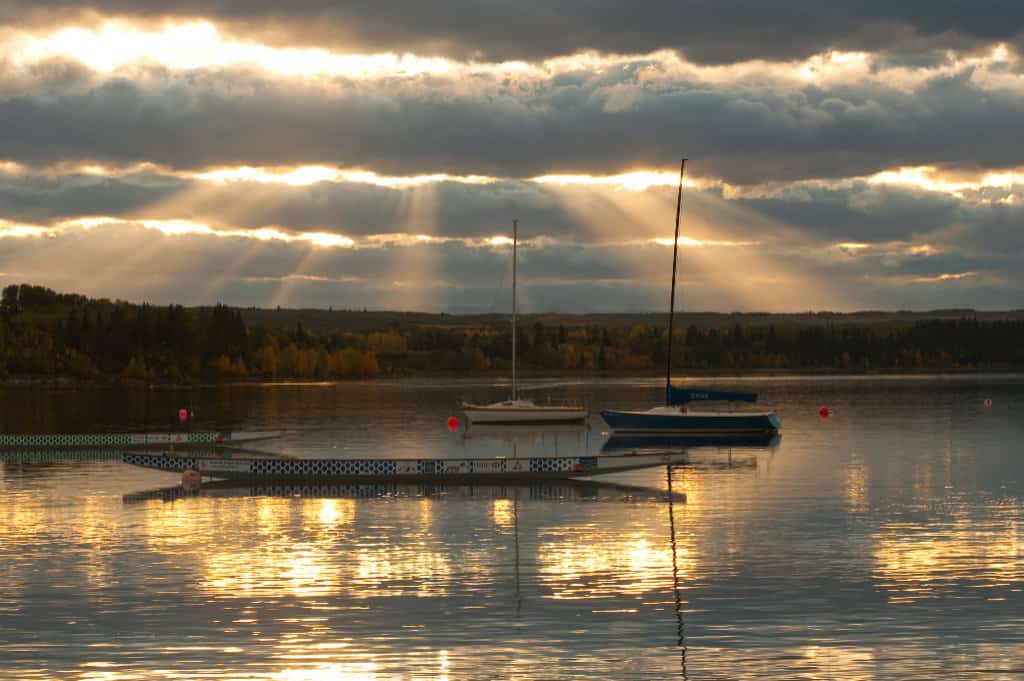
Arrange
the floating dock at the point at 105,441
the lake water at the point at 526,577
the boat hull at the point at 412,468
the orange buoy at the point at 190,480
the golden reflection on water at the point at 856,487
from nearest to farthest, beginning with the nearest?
1. the lake water at the point at 526,577
2. the golden reflection on water at the point at 856,487
3. the boat hull at the point at 412,468
4. the orange buoy at the point at 190,480
5. the floating dock at the point at 105,441

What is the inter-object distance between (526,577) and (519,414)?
8147 cm

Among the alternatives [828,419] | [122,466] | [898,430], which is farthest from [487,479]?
[828,419]

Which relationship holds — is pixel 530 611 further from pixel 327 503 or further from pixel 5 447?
pixel 5 447

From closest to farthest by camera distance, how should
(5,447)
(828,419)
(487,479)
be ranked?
1. (487,479)
2. (5,447)
3. (828,419)

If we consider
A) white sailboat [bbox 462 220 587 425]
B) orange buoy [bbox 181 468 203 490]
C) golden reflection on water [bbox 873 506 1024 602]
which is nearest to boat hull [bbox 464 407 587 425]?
white sailboat [bbox 462 220 587 425]

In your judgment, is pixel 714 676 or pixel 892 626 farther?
pixel 892 626

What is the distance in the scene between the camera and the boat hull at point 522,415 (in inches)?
4771

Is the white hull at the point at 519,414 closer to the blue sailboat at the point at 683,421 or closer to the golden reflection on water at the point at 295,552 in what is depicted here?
the blue sailboat at the point at 683,421

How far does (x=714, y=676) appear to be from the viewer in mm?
28453

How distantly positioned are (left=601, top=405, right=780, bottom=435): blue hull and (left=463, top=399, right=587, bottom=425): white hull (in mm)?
16707

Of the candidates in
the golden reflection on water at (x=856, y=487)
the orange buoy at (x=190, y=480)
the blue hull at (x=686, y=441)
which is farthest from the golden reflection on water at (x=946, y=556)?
the blue hull at (x=686, y=441)

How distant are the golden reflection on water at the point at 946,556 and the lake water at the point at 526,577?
0.53 ft

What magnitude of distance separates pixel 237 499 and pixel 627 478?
66.9ft

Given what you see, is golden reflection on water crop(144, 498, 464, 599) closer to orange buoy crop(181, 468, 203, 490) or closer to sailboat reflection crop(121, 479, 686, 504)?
sailboat reflection crop(121, 479, 686, 504)
